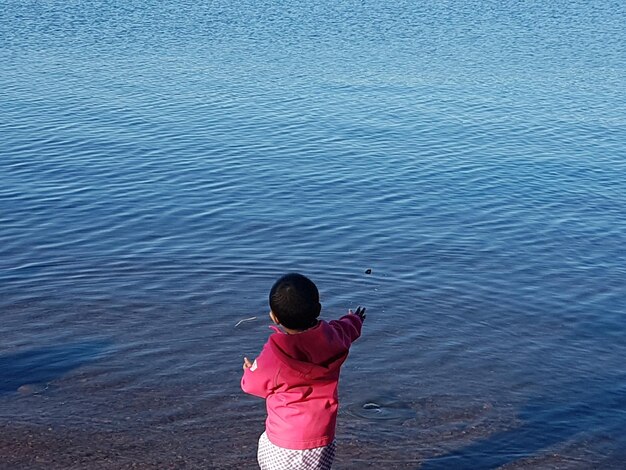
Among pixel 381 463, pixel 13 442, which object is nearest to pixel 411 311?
pixel 381 463

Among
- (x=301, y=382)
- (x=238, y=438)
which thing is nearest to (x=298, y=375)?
(x=301, y=382)

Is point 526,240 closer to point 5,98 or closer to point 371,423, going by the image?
point 371,423

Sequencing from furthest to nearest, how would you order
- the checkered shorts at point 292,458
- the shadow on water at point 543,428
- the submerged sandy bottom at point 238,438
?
1. the shadow on water at point 543,428
2. the submerged sandy bottom at point 238,438
3. the checkered shorts at point 292,458

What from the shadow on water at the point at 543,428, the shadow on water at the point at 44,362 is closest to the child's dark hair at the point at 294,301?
the shadow on water at the point at 543,428

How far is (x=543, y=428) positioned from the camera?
7.98 meters

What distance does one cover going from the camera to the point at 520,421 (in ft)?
26.5

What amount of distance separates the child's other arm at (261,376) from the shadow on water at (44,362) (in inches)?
158

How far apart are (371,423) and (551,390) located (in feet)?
6.25

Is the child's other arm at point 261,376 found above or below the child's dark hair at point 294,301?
below

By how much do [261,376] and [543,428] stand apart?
12.8 feet

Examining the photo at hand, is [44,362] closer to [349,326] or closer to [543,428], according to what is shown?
[543,428]

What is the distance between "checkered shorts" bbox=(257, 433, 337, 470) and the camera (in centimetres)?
491

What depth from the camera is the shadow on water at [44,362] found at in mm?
8422

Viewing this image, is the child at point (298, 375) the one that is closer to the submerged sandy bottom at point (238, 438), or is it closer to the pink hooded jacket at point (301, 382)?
the pink hooded jacket at point (301, 382)
